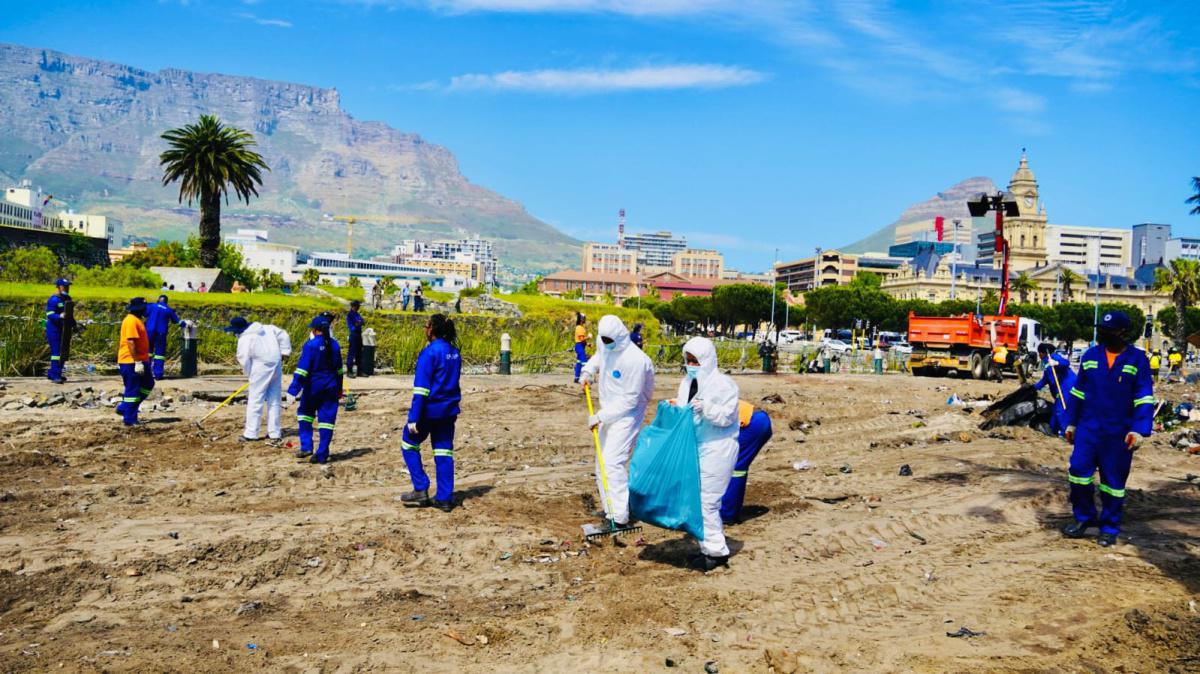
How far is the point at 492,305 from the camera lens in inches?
1356

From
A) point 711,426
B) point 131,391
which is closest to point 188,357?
point 131,391

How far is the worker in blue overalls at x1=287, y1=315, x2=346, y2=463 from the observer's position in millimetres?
9836

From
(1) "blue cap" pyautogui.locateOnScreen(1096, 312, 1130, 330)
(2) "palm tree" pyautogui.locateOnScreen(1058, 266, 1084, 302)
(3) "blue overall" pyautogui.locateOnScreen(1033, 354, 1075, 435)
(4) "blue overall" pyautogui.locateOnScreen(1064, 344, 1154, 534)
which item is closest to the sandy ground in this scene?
(4) "blue overall" pyautogui.locateOnScreen(1064, 344, 1154, 534)

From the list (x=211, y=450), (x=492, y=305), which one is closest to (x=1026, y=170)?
(x=492, y=305)

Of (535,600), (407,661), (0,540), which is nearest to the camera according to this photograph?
(407,661)

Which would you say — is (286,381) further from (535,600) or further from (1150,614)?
(1150,614)

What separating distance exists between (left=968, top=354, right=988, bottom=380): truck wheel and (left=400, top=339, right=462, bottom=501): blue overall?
26.3 m

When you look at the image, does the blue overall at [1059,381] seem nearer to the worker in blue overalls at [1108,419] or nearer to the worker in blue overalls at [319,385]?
the worker in blue overalls at [1108,419]

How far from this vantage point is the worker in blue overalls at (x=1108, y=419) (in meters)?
6.98

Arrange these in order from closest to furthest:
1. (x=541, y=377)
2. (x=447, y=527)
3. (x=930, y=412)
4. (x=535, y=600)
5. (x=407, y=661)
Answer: (x=407, y=661), (x=535, y=600), (x=447, y=527), (x=930, y=412), (x=541, y=377)

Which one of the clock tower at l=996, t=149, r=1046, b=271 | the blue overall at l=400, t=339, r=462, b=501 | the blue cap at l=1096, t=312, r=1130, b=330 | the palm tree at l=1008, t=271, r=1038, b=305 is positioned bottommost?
the blue overall at l=400, t=339, r=462, b=501

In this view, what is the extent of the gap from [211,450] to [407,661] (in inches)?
279

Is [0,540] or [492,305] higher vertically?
[492,305]

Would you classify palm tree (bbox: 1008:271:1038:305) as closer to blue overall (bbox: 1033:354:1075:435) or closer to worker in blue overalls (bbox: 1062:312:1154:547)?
blue overall (bbox: 1033:354:1075:435)
